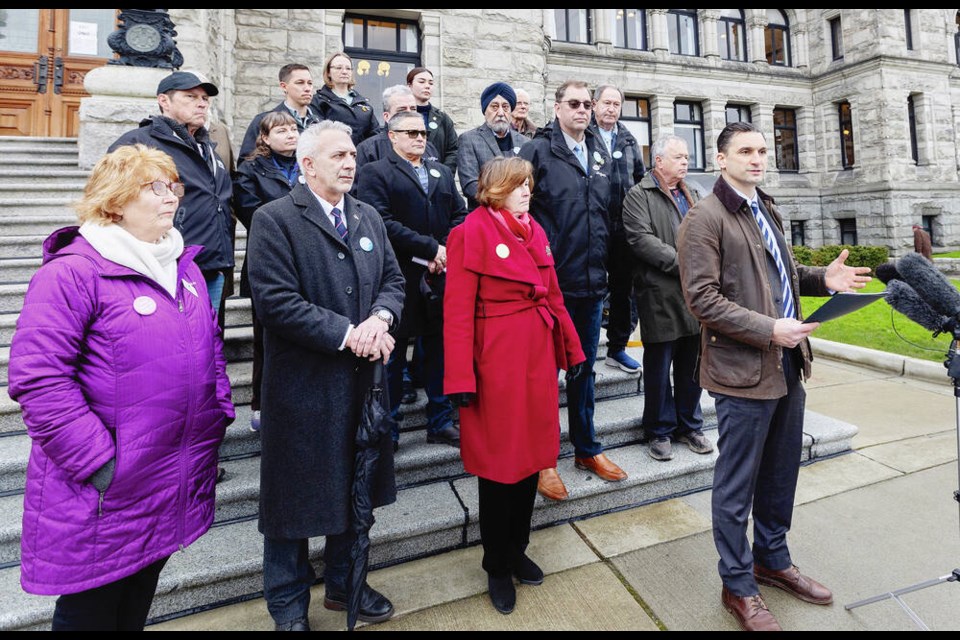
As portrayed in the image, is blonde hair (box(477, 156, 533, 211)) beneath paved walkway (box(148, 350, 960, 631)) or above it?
above

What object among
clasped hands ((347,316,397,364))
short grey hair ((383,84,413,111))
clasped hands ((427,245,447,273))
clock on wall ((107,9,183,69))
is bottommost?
clasped hands ((347,316,397,364))

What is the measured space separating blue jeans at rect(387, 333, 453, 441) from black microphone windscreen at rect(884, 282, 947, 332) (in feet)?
8.34

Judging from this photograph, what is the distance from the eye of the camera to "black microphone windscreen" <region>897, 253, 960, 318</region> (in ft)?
6.89

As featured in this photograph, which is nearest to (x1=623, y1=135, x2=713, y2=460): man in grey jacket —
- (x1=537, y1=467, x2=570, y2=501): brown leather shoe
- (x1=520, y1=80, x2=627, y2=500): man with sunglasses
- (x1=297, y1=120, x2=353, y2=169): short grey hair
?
(x1=520, y1=80, x2=627, y2=500): man with sunglasses

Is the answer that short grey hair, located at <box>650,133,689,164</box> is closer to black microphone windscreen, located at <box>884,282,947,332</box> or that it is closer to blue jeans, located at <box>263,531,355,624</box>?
black microphone windscreen, located at <box>884,282,947,332</box>

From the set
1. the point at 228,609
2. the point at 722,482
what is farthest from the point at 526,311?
the point at 228,609

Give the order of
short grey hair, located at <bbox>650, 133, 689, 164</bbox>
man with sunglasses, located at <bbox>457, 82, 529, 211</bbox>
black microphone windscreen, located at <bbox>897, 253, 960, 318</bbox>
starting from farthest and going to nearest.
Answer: man with sunglasses, located at <bbox>457, 82, 529, 211</bbox> < short grey hair, located at <bbox>650, 133, 689, 164</bbox> < black microphone windscreen, located at <bbox>897, 253, 960, 318</bbox>

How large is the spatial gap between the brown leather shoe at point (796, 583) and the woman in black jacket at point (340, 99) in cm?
489

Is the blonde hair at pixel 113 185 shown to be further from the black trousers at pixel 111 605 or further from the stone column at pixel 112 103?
the stone column at pixel 112 103

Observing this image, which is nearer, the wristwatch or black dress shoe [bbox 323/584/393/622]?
the wristwatch

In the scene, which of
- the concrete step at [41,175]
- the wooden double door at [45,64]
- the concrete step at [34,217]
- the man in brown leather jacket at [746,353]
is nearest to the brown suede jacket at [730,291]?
the man in brown leather jacket at [746,353]

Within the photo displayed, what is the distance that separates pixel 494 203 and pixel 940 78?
90.2 feet

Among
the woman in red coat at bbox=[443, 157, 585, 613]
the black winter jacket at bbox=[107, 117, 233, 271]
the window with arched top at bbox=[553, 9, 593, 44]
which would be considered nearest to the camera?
the woman in red coat at bbox=[443, 157, 585, 613]

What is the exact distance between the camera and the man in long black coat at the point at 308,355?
222 cm
